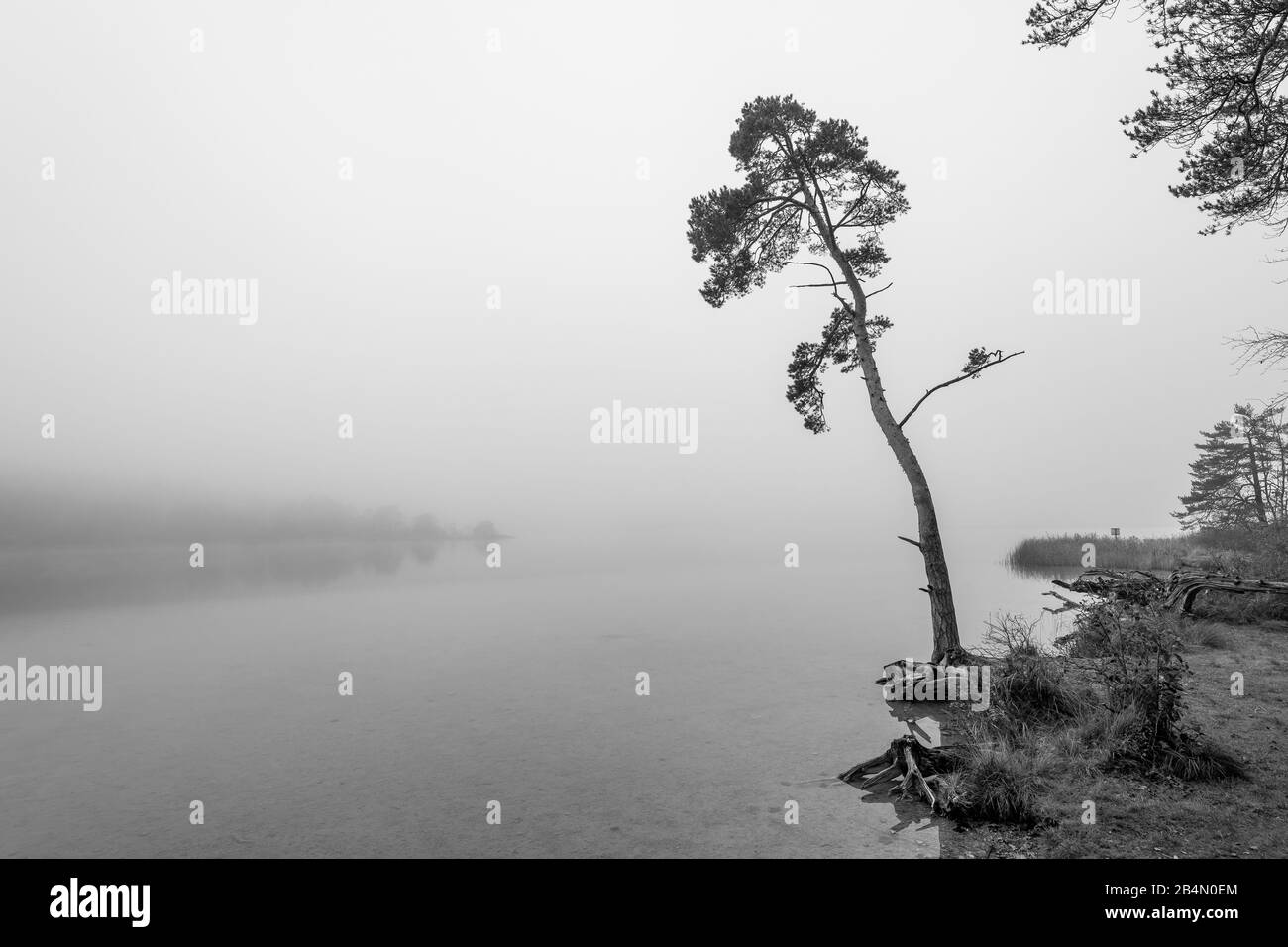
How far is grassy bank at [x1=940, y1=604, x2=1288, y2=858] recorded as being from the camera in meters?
5.71

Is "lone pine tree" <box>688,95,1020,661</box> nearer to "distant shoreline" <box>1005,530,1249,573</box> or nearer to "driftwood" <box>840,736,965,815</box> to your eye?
"driftwood" <box>840,736,965,815</box>

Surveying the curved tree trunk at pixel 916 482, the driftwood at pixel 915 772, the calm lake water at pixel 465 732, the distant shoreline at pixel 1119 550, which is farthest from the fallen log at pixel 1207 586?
the driftwood at pixel 915 772

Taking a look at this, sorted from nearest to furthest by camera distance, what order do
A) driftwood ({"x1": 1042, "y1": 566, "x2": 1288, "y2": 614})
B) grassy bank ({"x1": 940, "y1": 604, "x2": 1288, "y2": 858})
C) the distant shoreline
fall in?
grassy bank ({"x1": 940, "y1": 604, "x2": 1288, "y2": 858}) < driftwood ({"x1": 1042, "y1": 566, "x2": 1288, "y2": 614}) < the distant shoreline

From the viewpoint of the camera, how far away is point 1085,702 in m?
8.62

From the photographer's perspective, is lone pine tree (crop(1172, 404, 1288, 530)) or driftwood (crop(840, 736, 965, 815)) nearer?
driftwood (crop(840, 736, 965, 815))

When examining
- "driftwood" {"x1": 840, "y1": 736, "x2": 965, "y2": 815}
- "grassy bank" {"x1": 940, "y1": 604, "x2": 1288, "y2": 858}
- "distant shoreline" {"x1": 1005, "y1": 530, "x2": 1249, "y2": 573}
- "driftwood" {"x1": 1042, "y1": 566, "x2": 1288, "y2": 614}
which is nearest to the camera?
"grassy bank" {"x1": 940, "y1": 604, "x2": 1288, "y2": 858}

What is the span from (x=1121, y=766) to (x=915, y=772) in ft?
7.35

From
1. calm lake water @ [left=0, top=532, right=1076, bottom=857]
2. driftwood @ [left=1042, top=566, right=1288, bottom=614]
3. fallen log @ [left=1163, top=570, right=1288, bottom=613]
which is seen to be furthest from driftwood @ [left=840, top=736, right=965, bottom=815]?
fallen log @ [left=1163, top=570, right=1288, bottom=613]

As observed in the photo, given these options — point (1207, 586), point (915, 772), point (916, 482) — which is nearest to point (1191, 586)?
point (1207, 586)

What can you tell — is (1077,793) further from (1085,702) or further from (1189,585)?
(1189,585)

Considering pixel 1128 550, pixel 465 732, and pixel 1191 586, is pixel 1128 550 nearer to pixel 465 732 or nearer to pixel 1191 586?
pixel 1191 586

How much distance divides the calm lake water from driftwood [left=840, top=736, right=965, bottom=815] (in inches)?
10.5
